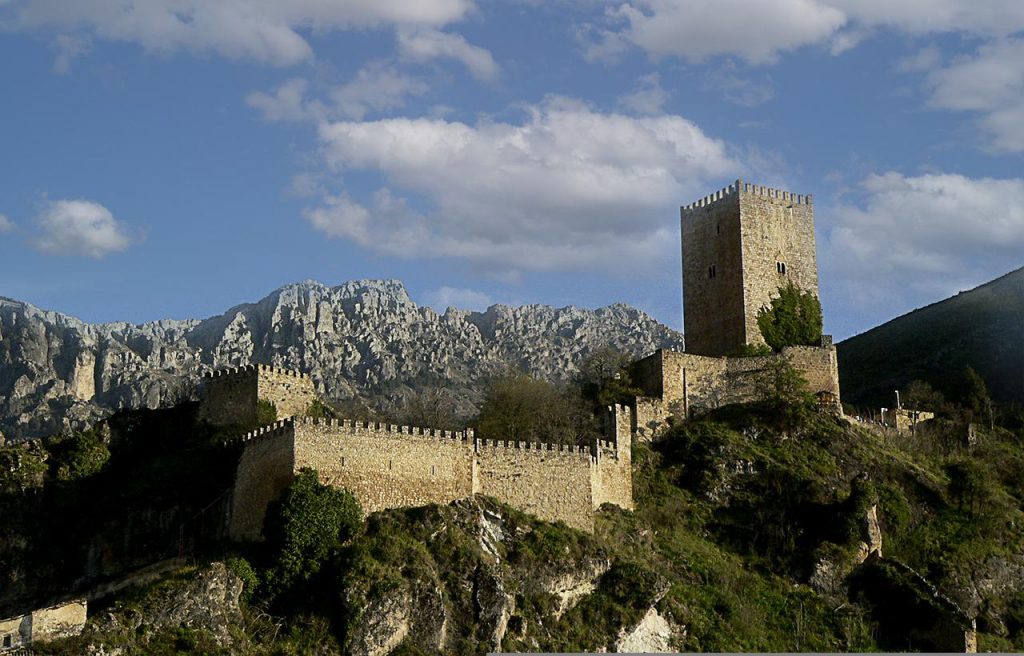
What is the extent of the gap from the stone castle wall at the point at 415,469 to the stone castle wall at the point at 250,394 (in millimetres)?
3957

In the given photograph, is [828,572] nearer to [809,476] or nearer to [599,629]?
[809,476]

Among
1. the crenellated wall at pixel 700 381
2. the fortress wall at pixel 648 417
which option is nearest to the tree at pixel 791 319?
the crenellated wall at pixel 700 381

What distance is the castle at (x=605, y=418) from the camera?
50625 mm

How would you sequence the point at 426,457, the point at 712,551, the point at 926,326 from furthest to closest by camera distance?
1. the point at 926,326
2. the point at 712,551
3. the point at 426,457

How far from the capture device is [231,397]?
2264 inches

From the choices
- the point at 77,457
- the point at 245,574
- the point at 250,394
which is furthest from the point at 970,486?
the point at 77,457

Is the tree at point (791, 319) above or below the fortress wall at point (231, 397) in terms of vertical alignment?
above

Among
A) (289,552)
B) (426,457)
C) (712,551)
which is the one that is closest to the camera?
(289,552)

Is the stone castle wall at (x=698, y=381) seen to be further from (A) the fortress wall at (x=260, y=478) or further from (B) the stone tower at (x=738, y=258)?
(A) the fortress wall at (x=260, y=478)

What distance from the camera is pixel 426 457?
171ft

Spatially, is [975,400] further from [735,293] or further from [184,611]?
[184,611]

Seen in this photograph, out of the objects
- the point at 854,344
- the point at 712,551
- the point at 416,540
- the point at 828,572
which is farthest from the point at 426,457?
the point at 854,344

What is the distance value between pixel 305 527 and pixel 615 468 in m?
14.6

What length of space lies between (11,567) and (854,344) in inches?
3124
